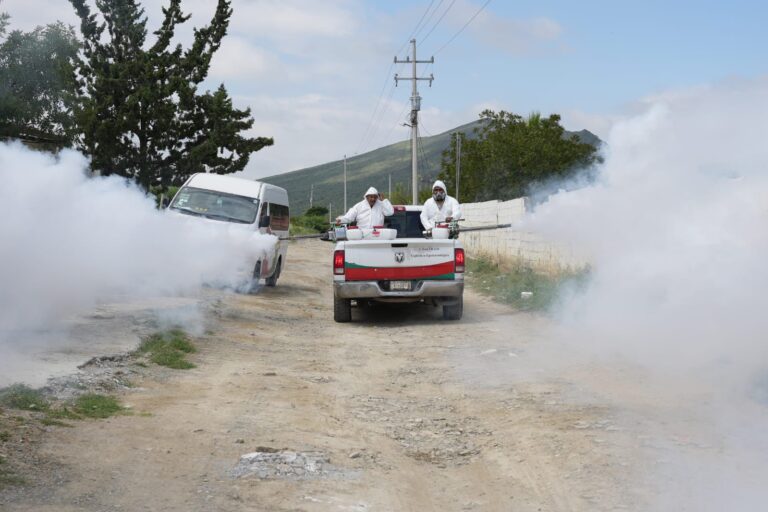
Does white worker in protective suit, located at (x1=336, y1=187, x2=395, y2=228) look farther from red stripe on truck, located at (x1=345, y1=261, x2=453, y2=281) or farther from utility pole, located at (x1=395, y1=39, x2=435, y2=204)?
Result: utility pole, located at (x1=395, y1=39, x2=435, y2=204)

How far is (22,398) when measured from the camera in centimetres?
769

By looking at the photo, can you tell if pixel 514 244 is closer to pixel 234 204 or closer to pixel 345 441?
pixel 234 204

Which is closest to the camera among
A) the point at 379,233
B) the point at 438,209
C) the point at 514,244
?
the point at 379,233

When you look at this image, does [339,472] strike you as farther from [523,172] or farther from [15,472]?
[523,172]

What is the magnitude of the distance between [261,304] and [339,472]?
1165 cm

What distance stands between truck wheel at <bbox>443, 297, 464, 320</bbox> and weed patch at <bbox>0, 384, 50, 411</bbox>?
333 inches

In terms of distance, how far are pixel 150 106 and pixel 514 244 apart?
26.9 metres

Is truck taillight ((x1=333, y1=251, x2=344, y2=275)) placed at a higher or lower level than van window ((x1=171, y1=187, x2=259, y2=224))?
lower

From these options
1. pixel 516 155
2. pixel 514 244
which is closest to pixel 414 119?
pixel 516 155

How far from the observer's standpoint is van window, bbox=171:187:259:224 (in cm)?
1944

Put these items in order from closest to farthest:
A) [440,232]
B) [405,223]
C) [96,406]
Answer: [96,406] → [440,232] → [405,223]

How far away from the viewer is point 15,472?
5.88 m

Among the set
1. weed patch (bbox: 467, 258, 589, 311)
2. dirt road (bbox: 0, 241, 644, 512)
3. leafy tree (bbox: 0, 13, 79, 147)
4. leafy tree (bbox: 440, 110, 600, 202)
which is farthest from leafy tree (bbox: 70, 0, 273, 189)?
dirt road (bbox: 0, 241, 644, 512)

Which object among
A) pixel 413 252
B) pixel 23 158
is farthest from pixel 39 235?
pixel 413 252
